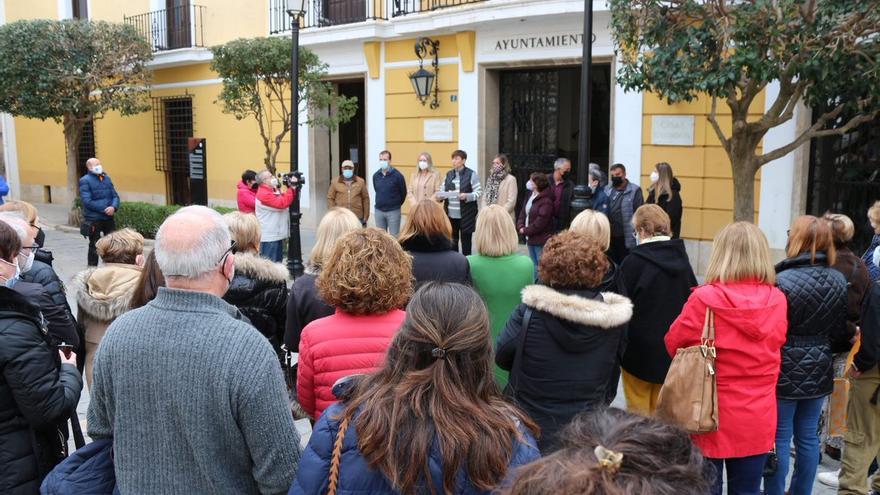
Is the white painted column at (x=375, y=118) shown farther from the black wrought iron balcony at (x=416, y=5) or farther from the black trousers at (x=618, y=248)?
the black trousers at (x=618, y=248)

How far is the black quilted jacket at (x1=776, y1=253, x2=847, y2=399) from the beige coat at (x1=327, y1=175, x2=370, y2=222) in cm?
865

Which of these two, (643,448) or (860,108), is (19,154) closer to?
(860,108)

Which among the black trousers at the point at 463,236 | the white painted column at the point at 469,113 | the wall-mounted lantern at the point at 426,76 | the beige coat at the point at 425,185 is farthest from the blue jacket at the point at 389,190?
the wall-mounted lantern at the point at 426,76

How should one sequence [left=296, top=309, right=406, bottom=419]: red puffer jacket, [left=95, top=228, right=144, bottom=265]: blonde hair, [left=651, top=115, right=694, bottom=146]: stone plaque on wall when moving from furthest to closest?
[left=651, top=115, right=694, bottom=146]: stone plaque on wall, [left=95, top=228, right=144, bottom=265]: blonde hair, [left=296, top=309, right=406, bottom=419]: red puffer jacket

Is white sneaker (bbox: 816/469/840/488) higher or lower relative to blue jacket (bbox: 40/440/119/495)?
lower

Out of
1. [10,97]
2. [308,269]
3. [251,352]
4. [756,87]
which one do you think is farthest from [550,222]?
[10,97]

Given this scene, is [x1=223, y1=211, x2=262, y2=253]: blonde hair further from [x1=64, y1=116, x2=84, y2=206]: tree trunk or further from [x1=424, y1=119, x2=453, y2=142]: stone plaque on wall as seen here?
[x1=64, y1=116, x2=84, y2=206]: tree trunk

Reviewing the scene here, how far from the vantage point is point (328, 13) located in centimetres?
1642

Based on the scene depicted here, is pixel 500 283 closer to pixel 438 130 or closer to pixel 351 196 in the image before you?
pixel 351 196

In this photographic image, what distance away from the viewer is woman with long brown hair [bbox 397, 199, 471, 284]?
174 inches

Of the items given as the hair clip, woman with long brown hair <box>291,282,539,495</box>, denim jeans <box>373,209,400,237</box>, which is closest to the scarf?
denim jeans <box>373,209,400,237</box>

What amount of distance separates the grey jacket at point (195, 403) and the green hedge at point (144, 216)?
42.0 ft

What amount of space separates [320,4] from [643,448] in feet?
53.3

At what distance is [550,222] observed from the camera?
9.66m
